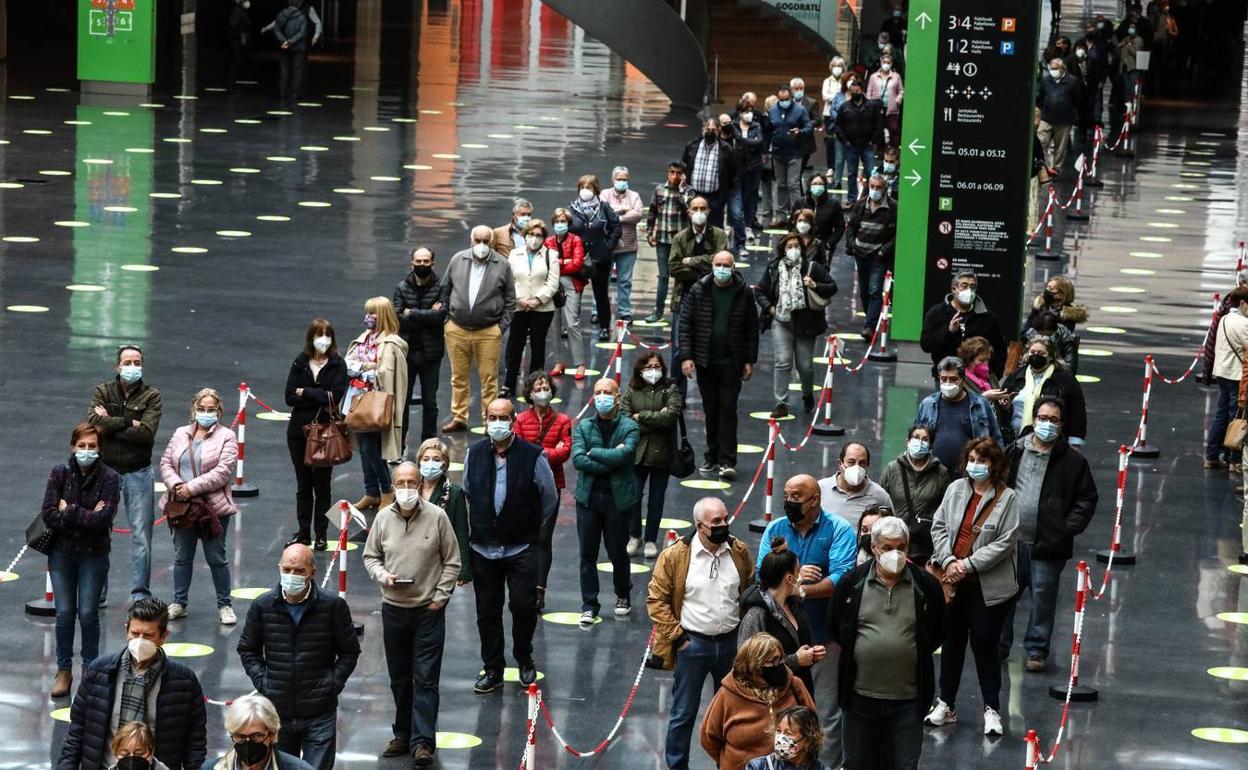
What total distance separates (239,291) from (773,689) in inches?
573

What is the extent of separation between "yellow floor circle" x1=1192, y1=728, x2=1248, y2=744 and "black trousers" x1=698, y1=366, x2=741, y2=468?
18.9 ft

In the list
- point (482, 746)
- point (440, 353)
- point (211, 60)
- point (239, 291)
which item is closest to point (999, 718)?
point (482, 746)

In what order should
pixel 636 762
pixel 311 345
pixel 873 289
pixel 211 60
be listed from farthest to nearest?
1. pixel 211 60
2. pixel 873 289
3. pixel 311 345
4. pixel 636 762

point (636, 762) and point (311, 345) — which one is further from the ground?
point (311, 345)

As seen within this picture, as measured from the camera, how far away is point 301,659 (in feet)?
33.7

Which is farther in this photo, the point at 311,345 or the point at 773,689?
the point at 311,345

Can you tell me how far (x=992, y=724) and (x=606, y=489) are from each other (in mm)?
3006

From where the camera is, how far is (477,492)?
40.5ft

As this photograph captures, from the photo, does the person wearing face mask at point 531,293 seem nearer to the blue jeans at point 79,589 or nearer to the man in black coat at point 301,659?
the blue jeans at point 79,589

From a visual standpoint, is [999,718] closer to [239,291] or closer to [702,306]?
[702,306]

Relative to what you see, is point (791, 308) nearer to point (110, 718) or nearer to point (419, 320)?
point (419, 320)

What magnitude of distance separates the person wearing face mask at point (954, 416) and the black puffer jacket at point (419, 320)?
482 centimetres

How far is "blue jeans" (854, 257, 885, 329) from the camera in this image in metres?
22.1

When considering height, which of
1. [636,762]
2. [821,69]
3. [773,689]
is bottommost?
[636,762]
